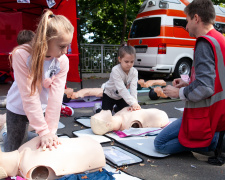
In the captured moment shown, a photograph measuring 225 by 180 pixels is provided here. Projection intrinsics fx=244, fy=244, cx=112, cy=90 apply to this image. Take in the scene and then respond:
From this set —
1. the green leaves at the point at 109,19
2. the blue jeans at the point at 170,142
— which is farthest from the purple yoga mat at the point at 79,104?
the green leaves at the point at 109,19

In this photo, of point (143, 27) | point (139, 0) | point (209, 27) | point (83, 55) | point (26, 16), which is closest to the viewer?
point (209, 27)

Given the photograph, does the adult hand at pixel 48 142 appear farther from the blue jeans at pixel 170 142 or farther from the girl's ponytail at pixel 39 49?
the blue jeans at pixel 170 142

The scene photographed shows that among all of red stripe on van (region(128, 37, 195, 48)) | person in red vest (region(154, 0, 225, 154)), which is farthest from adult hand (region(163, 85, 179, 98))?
red stripe on van (region(128, 37, 195, 48))

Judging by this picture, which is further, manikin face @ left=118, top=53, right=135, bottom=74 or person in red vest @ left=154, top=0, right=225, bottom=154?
manikin face @ left=118, top=53, right=135, bottom=74

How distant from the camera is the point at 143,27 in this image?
9.14 meters

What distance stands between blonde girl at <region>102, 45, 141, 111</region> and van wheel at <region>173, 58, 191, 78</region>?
5.57 m

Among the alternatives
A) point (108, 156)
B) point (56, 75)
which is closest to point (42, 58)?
point (56, 75)

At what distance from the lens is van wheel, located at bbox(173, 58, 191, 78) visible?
8.92 m

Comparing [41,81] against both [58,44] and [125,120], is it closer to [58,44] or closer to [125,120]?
[58,44]

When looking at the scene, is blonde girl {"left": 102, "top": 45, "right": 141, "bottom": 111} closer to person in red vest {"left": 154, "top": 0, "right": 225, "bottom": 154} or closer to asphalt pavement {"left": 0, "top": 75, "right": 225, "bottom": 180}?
asphalt pavement {"left": 0, "top": 75, "right": 225, "bottom": 180}

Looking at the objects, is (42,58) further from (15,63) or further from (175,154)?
(175,154)

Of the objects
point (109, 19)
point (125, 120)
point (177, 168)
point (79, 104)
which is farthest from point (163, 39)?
point (177, 168)

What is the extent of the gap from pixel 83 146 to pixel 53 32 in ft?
3.03

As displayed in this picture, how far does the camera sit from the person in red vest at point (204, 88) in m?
2.07
